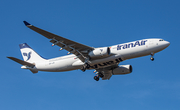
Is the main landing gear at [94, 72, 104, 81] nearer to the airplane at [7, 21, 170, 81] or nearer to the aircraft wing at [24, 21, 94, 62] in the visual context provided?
the airplane at [7, 21, 170, 81]

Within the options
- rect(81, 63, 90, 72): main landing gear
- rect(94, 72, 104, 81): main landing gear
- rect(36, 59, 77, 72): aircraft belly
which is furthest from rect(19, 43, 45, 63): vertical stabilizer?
rect(94, 72, 104, 81): main landing gear

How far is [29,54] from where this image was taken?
4550 cm

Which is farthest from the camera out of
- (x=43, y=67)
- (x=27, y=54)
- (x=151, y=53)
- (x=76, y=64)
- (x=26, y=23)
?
(x=27, y=54)

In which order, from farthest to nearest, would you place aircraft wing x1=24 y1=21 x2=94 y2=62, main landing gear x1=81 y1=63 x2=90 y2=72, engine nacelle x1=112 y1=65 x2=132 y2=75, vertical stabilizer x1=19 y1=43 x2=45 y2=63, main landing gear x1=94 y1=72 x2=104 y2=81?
vertical stabilizer x1=19 y1=43 x2=45 y2=63 < main landing gear x1=94 y1=72 x2=104 y2=81 < engine nacelle x1=112 y1=65 x2=132 y2=75 < main landing gear x1=81 y1=63 x2=90 y2=72 < aircraft wing x1=24 y1=21 x2=94 y2=62

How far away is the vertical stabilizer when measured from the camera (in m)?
44.1

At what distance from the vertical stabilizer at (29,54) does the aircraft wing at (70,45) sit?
8.82 m

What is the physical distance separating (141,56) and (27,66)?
1937cm

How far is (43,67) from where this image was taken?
41469mm

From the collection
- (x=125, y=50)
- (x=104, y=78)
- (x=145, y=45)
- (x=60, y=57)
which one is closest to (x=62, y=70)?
(x=60, y=57)

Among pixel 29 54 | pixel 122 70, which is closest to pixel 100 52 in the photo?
pixel 122 70

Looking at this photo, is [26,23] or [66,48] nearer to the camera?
[26,23]

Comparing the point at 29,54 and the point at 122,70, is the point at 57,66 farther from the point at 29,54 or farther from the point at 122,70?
the point at 122,70

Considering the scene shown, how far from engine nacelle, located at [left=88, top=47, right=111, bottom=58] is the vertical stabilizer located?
1131 centimetres

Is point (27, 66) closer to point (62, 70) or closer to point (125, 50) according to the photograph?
point (62, 70)
